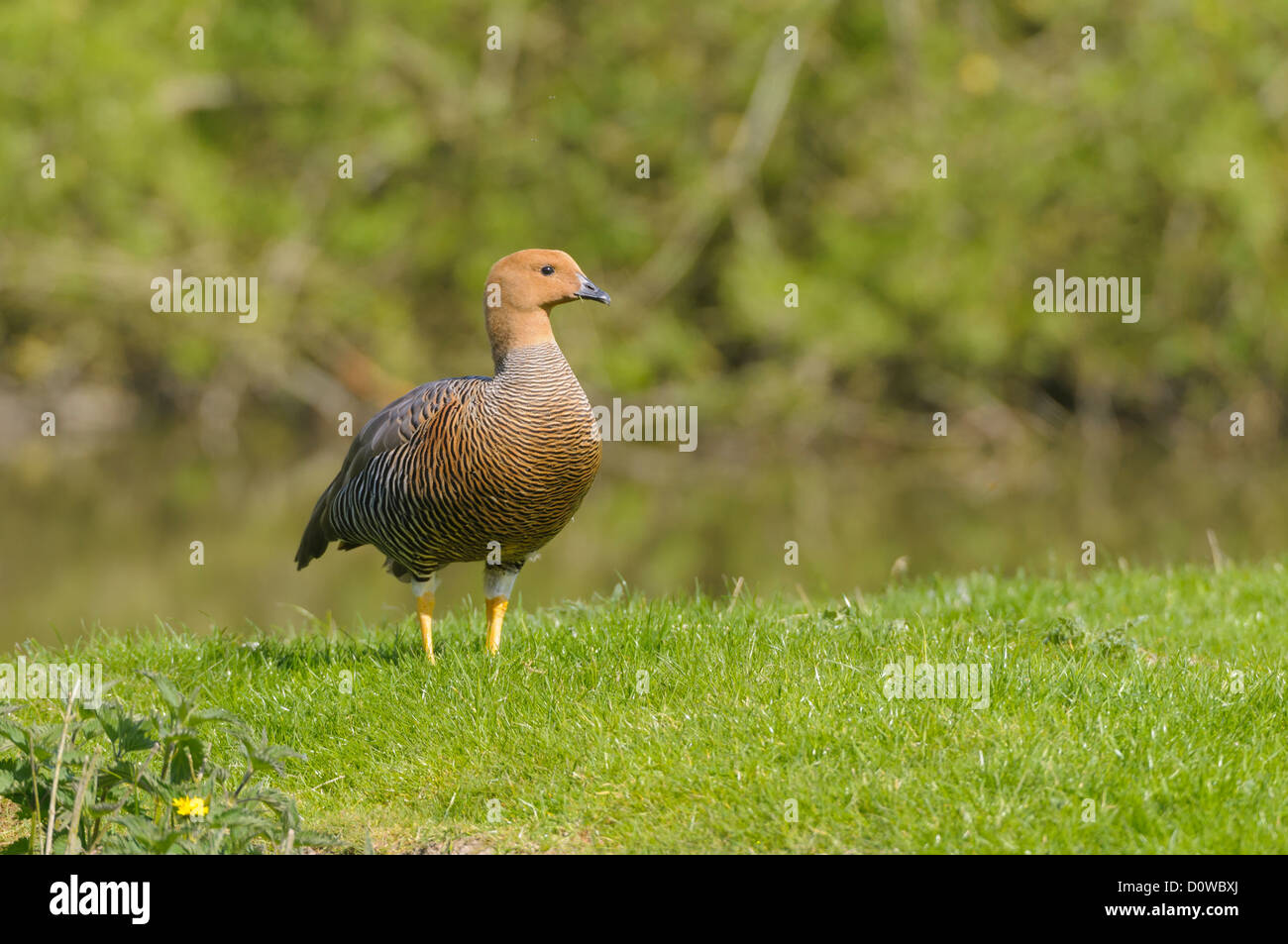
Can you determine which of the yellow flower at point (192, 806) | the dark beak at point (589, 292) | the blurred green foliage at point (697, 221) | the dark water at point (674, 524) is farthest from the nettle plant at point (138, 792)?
the blurred green foliage at point (697, 221)

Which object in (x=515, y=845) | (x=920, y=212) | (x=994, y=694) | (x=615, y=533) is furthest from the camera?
(x=920, y=212)

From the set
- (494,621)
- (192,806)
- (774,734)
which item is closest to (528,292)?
(494,621)

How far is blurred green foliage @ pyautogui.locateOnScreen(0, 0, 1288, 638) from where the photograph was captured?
18625mm

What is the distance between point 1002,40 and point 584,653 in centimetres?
1784

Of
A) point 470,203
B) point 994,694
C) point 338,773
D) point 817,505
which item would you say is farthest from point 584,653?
point 470,203

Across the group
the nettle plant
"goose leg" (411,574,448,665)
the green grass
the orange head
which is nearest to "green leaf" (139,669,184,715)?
the nettle plant

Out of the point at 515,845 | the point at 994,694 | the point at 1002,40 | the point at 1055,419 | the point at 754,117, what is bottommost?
the point at 515,845

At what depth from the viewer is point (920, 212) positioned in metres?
18.8

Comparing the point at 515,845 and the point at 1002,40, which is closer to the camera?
the point at 515,845

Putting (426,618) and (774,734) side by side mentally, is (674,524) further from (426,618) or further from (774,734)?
(774,734)

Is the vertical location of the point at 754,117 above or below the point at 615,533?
above

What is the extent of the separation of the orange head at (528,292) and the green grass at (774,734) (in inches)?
50.9

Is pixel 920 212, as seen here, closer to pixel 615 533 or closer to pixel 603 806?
pixel 615 533

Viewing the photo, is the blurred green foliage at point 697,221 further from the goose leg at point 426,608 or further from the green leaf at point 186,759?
the green leaf at point 186,759
